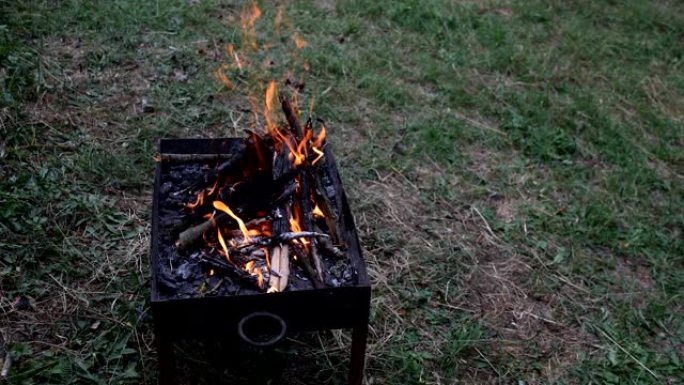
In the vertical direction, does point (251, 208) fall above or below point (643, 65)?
above

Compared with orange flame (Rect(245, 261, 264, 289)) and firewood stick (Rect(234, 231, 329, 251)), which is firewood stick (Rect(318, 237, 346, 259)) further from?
orange flame (Rect(245, 261, 264, 289))

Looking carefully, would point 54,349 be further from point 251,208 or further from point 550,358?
point 550,358

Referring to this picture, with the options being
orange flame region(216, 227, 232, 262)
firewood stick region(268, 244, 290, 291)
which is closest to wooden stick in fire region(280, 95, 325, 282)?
firewood stick region(268, 244, 290, 291)

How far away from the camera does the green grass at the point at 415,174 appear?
9.79 ft

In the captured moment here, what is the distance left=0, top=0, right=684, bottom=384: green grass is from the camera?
298 cm

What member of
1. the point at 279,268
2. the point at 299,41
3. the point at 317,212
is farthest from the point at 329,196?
the point at 299,41

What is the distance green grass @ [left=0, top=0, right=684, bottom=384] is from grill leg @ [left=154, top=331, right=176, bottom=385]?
0.34 meters

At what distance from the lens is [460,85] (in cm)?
505

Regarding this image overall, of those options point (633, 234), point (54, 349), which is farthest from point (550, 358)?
point (54, 349)

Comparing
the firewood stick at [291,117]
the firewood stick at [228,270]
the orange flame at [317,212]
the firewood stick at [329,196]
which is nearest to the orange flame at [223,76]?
the firewood stick at [291,117]

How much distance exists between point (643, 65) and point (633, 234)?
2.56m

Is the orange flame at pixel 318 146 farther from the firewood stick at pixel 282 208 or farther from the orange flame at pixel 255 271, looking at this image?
the orange flame at pixel 255 271

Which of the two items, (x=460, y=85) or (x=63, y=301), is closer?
(x=63, y=301)

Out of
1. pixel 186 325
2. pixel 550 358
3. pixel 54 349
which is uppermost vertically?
pixel 186 325
